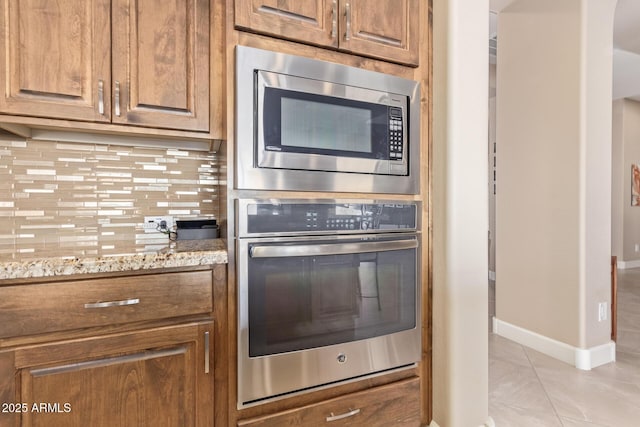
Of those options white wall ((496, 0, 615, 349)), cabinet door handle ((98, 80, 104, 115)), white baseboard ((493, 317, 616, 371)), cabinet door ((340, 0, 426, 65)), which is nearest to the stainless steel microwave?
cabinet door ((340, 0, 426, 65))

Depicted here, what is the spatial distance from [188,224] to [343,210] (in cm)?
79

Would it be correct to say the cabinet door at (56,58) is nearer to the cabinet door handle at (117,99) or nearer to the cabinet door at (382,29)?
the cabinet door handle at (117,99)

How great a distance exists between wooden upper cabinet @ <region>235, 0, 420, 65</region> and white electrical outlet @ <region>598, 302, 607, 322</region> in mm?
2231

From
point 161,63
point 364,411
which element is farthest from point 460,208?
point 161,63

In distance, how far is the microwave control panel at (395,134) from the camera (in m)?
1.50

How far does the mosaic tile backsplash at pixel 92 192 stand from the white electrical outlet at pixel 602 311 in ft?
8.98

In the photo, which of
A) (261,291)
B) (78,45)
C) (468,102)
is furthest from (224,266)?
(468,102)

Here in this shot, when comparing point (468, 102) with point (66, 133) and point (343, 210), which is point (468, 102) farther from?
point (66, 133)

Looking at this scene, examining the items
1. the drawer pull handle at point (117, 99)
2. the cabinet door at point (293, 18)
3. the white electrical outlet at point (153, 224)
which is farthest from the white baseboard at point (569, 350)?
the drawer pull handle at point (117, 99)

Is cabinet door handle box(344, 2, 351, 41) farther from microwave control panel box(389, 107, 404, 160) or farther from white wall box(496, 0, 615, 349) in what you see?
white wall box(496, 0, 615, 349)

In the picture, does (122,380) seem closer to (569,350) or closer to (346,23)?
(346,23)

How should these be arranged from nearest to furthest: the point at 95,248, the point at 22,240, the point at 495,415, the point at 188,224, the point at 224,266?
1. the point at 224,266
2. the point at 95,248
3. the point at 22,240
4. the point at 188,224
5. the point at 495,415

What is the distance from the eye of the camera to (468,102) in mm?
1525

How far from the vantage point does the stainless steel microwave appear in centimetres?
125
